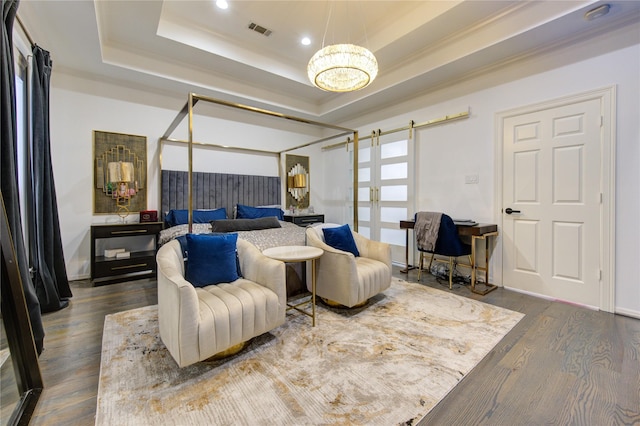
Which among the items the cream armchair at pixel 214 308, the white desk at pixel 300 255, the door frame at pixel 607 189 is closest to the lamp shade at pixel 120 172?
the cream armchair at pixel 214 308

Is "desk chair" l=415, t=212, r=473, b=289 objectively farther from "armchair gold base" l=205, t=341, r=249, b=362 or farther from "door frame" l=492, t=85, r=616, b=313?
"armchair gold base" l=205, t=341, r=249, b=362

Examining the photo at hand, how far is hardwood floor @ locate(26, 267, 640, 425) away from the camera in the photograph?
1.48m

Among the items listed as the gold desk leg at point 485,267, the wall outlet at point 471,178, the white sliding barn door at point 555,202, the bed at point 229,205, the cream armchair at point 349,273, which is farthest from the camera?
the wall outlet at point 471,178

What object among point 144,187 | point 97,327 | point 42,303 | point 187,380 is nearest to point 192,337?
point 187,380

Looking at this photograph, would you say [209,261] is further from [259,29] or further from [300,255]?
[259,29]

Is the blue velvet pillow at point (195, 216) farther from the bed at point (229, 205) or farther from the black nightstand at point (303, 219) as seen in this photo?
the black nightstand at point (303, 219)

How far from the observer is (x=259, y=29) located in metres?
3.67

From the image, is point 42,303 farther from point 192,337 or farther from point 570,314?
point 570,314

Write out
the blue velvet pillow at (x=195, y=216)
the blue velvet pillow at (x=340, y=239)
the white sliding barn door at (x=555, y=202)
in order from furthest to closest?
the blue velvet pillow at (x=195, y=216)
the blue velvet pillow at (x=340, y=239)
the white sliding barn door at (x=555, y=202)

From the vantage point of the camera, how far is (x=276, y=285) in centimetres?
218

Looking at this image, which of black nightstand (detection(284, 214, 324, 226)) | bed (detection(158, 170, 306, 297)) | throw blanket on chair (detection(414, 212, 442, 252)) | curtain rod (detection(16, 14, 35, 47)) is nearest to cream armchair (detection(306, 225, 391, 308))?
bed (detection(158, 170, 306, 297))

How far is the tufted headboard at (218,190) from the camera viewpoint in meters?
4.25

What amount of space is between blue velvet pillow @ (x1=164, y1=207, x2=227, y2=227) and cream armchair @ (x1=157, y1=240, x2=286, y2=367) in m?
1.74

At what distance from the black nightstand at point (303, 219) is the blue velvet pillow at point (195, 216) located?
1215mm
